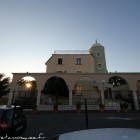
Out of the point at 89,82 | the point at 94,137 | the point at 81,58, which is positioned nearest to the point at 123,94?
the point at 89,82

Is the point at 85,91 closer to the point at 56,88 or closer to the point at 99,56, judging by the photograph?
the point at 56,88

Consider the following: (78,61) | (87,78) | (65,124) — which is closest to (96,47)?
(78,61)

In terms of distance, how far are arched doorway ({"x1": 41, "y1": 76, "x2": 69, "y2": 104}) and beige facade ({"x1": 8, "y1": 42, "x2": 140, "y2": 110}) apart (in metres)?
0.99

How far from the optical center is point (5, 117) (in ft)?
21.2

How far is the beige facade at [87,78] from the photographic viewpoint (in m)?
25.5

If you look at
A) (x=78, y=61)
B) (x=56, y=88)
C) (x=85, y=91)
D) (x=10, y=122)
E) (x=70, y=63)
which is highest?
(x=78, y=61)

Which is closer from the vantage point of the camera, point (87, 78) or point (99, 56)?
point (87, 78)

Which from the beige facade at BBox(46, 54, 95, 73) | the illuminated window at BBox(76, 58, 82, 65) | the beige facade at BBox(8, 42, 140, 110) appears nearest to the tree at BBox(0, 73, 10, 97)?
the beige facade at BBox(8, 42, 140, 110)

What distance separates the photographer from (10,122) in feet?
21.5

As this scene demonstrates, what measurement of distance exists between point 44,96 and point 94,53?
16.4 metres

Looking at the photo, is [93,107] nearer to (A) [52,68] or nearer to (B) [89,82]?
(B) [89,82]

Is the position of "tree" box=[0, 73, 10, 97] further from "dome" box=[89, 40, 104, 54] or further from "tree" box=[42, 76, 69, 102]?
"dome" box=[89, 40, 104, 54]

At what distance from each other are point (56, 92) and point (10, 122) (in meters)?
23.4

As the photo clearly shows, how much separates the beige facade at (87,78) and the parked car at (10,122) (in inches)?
688
